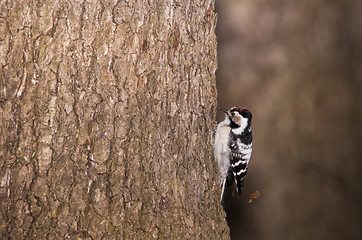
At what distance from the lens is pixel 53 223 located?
6.48ft

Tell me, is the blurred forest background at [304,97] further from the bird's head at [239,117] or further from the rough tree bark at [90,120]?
the rough tree bark at [90,120]

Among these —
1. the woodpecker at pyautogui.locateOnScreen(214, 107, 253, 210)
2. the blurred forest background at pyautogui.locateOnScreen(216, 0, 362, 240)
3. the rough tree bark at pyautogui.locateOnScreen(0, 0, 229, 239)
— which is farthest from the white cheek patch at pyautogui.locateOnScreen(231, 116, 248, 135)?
the rough tree bark at pyautogui.locateOnScreen(0, 0, 229, 239)

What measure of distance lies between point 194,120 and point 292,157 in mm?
1375

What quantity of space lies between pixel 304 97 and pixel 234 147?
738 mm

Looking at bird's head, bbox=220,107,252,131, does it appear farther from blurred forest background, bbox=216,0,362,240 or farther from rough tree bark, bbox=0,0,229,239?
rough tree bark, bbox=0,0,229,239

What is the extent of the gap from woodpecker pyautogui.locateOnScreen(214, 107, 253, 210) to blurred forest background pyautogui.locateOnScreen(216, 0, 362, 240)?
12 centimetres

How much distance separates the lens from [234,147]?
3.65 meters

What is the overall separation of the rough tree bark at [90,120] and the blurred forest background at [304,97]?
1339 mm

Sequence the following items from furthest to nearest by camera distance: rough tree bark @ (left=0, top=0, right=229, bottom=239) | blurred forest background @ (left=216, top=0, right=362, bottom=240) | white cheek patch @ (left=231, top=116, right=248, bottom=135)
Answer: white cheek patch @ (left=231, top=116, right=248, bottom=135), blurred forest background @ (left=216, top=0, right=362, bottom=240), rough tree bark @ (left=0, top=0, right=229, bottom=239)

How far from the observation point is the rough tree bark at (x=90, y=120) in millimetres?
1945

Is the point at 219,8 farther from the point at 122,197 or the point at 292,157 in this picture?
the point at 122,197

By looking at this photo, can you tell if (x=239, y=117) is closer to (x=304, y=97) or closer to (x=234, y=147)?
(x=234, y=147)

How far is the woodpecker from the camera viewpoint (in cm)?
346

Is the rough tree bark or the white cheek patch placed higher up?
the rough tree bark
